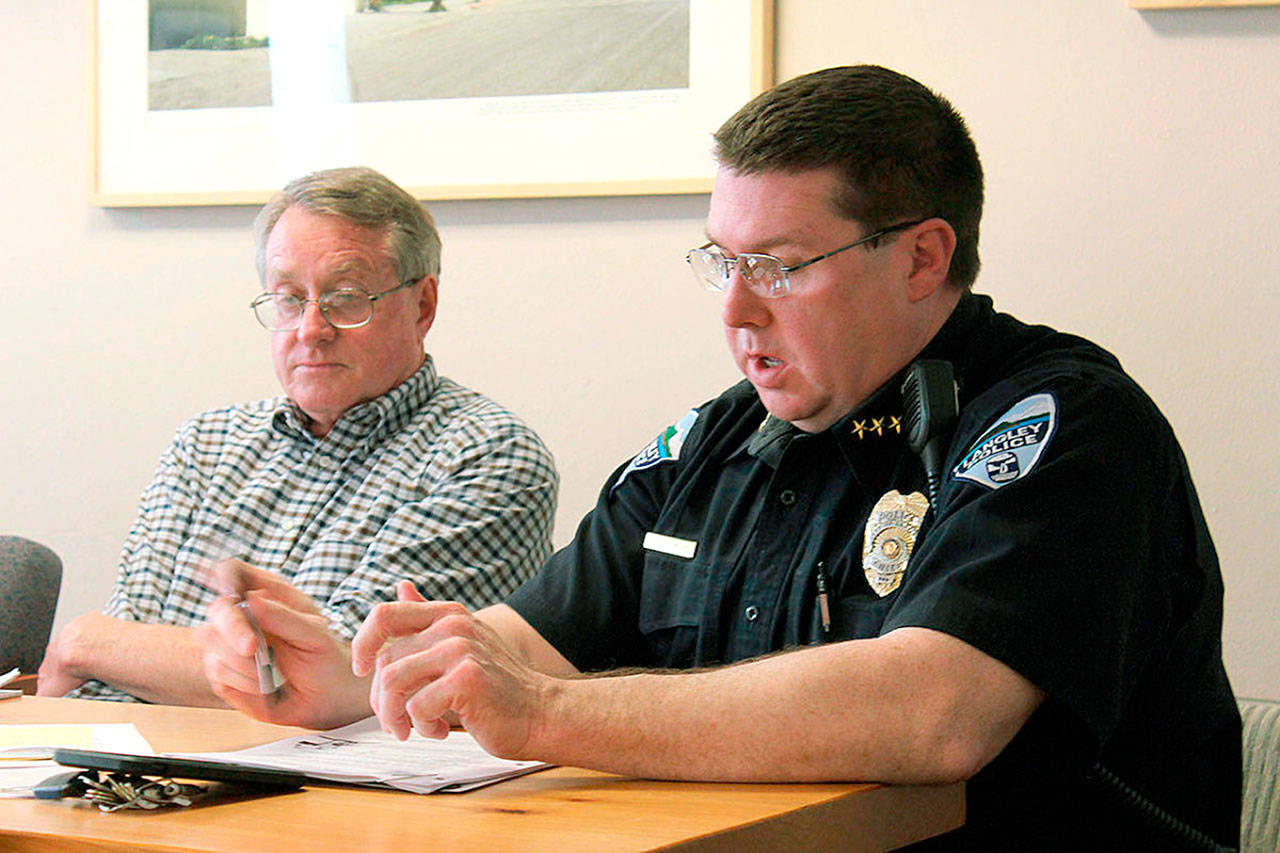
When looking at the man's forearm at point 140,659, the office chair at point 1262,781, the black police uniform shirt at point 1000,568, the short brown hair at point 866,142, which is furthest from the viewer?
the man's forearm at point 140,659

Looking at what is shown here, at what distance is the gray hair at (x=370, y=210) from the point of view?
8.10 feet

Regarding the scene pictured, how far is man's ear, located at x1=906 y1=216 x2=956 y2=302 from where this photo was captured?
169cm

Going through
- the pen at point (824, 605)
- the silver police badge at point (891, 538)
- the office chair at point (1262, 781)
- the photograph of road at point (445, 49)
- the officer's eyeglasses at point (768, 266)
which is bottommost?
the office chair at point (1262, 781)

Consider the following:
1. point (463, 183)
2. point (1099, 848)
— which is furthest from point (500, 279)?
point (1099, 848)

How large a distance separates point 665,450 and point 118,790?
93 centimetres

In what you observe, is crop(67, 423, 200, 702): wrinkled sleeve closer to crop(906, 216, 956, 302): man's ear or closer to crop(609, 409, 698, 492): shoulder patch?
crop(609, 409, 698, 492): shoulder patch

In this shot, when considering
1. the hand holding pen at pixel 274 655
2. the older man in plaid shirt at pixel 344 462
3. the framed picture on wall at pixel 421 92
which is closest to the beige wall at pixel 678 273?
the framed picture on wall at pixel 421 92

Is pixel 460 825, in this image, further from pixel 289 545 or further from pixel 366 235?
pixel 366 235

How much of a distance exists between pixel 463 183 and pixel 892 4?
0.85 metres

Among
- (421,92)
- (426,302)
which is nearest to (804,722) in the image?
(426,302)

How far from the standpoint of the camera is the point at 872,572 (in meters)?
1.54

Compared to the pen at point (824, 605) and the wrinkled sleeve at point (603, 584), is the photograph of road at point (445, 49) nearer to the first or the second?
the wrinkled sleeve at point (603, 584)

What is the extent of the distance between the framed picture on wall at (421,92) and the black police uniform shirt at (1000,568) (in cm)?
91

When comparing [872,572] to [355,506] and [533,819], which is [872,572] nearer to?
[533,819]
